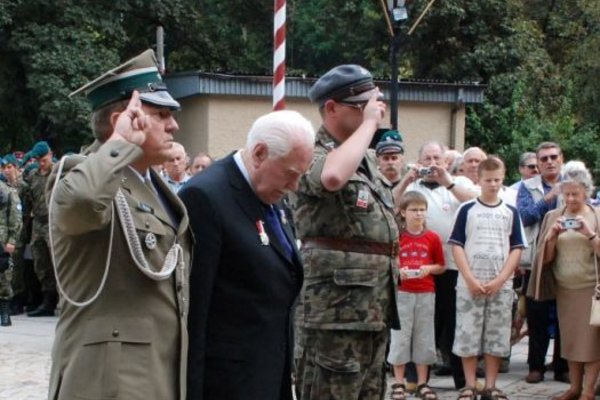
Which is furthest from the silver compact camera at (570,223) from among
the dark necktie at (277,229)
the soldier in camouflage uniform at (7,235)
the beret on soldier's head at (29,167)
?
the beret on soldier's head at (29,167)

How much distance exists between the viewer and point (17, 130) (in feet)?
100.0

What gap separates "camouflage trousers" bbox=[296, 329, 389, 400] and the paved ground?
3816 mm

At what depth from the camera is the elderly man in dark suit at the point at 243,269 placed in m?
3.91

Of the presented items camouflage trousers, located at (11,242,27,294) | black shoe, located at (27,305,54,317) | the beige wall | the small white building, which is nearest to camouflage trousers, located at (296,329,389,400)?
Answer: black shoe, located at (27,305,54,317)

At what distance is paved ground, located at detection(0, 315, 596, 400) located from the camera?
8.89m

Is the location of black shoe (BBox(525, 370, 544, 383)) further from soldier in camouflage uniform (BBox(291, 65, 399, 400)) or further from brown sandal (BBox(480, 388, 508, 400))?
soldier in camouflage uniform (BBox(291, 65, 399, 400))

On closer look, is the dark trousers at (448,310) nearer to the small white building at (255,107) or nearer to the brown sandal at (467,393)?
the brown sandal at (467,393)

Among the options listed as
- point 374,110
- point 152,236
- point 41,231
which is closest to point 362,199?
point 374,110

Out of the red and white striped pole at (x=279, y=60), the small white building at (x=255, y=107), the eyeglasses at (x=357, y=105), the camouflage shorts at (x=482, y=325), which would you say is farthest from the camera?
the small white building at (x=255, y=107)

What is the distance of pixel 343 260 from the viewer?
16.3 ft

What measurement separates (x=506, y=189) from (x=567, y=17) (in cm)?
2762

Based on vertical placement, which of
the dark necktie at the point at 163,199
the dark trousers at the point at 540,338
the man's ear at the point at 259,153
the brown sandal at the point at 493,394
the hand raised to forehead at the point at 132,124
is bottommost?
the brown sandal at the point at 493,394

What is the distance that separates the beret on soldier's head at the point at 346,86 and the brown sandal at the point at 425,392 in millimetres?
4017

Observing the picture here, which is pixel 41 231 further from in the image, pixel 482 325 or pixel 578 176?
pixel 578 176
